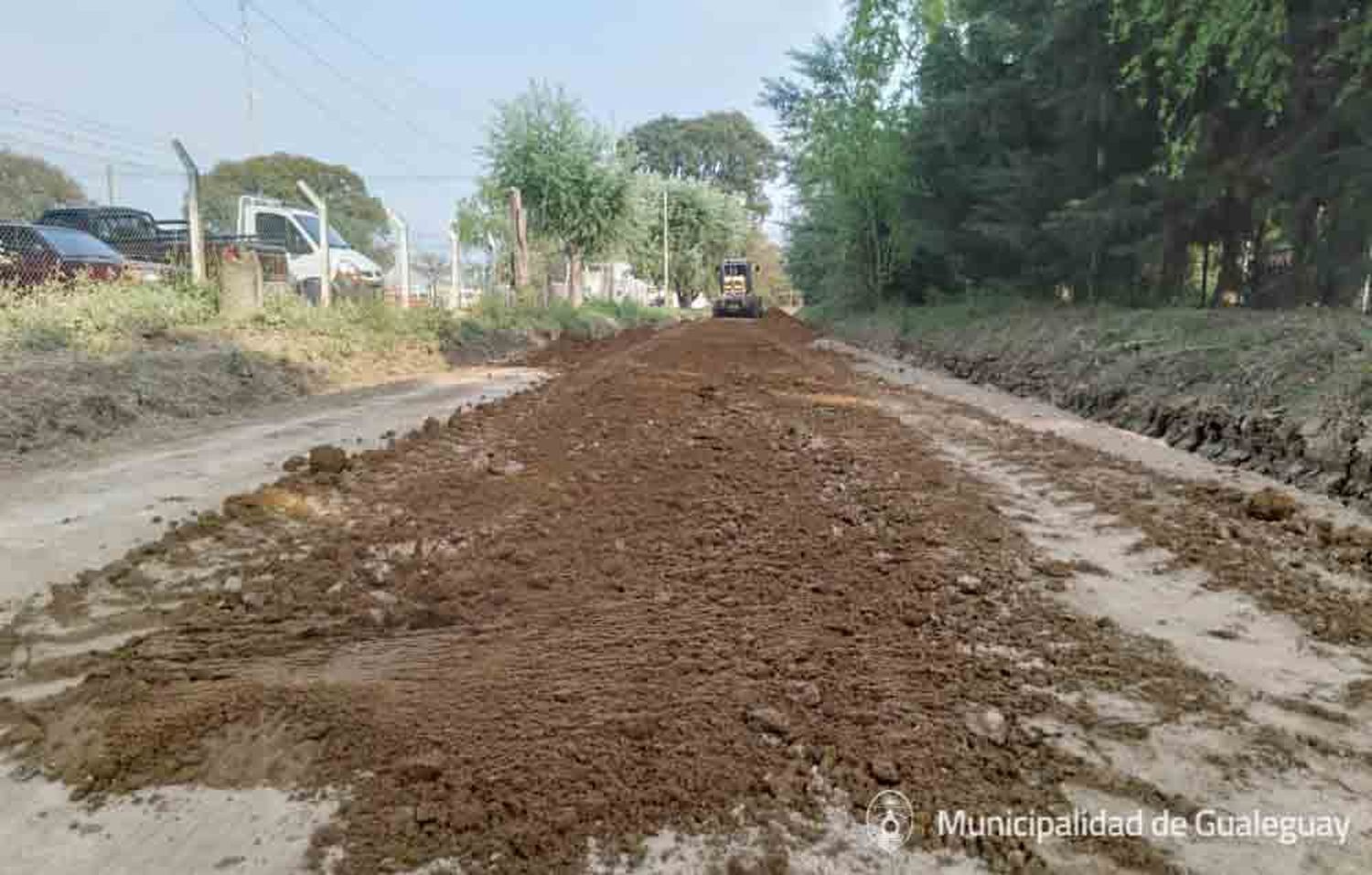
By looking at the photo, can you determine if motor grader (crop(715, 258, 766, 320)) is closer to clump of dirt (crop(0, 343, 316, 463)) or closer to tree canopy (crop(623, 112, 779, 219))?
clump of dirt (crop(0, 343, 316, 463))

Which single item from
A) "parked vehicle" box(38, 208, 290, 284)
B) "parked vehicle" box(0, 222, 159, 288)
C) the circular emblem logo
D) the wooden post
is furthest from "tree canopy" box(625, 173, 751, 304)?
the circular emblem logo

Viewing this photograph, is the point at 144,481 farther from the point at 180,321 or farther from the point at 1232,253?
the point at 1232,253

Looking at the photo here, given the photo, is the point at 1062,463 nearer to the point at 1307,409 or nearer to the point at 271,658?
the point at 1307,409

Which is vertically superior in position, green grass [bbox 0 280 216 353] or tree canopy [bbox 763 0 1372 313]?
tree canopy [bbox 763 0 1372 313]

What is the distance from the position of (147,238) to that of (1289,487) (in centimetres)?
→ 1394

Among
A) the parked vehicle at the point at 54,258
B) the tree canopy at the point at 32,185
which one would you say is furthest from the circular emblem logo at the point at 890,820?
the tree canopy at the point at 32,185

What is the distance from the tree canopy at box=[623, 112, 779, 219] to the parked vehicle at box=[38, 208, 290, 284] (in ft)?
228

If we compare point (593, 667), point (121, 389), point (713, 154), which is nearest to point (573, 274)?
point (121, 389)

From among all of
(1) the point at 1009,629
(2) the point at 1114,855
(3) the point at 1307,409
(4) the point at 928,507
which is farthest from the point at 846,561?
(3) the point at 1307,409

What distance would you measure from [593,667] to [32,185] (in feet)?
143

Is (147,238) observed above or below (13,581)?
above

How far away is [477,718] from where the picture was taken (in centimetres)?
168

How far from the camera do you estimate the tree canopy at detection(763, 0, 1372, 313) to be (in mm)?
7332

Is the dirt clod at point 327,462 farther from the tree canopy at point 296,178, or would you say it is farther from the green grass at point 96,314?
the tree canopy at point 296,178
